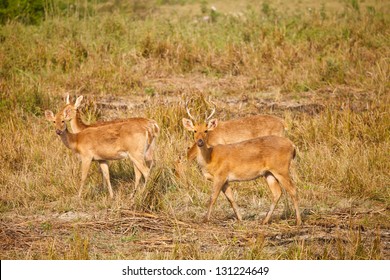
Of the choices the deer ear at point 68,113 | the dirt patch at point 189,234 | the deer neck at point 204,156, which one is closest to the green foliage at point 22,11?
the deer ear at point 68,113

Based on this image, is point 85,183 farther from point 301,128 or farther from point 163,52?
point 163,52

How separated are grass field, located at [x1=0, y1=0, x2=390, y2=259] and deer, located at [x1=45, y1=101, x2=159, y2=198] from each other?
307mm

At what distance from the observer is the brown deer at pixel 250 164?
10188mm

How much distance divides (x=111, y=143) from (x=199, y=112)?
2.85 m

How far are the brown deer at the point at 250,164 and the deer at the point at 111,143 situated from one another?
1320 millimetres

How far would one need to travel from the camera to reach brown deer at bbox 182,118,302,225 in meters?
10.2

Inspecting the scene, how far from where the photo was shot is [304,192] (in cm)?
1119

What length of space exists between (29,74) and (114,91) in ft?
5.98

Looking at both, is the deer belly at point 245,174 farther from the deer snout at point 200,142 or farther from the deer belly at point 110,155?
the deer belly at point 110,155

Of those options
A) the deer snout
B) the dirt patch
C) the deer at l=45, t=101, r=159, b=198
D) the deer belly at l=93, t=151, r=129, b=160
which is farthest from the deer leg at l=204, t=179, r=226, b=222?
the deer belly at l=93, t=151, r=129, b=160

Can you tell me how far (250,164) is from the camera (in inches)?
402

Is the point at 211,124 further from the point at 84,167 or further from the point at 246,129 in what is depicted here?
the point at 84,167

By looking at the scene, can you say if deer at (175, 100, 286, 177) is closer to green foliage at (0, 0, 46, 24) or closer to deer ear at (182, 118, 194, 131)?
deer ear at (182, 118, 194, 131)

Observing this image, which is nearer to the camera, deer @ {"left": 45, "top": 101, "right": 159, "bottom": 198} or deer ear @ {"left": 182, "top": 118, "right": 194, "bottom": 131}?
deer ear @ {"left": 182, "top": 118, "right": 194, "bottom": 131}
